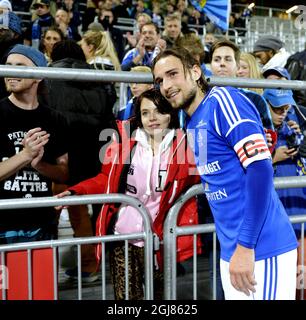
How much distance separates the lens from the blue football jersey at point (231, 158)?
196cm

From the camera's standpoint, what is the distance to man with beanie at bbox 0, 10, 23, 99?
3559 mm

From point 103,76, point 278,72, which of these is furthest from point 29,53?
point 278,72

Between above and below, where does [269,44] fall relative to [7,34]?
above

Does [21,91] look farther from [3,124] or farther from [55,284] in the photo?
[55,284]

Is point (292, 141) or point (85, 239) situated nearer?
point (85, 239)

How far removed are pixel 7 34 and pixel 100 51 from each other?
3.52ft

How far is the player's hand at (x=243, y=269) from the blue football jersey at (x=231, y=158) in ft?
0.28

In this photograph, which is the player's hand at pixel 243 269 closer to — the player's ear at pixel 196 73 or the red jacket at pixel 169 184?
the red jacket at pixel 169 184

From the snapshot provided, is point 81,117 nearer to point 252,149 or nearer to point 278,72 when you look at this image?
point 278,72

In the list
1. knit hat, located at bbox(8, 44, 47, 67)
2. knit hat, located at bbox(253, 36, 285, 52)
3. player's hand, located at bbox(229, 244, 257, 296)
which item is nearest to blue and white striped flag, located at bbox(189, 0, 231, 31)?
knit hat, located at bbox(253, 36, 285, 52)

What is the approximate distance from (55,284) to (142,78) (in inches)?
48.6

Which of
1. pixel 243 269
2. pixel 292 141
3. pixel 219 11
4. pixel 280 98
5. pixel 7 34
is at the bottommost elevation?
pixel 243 269

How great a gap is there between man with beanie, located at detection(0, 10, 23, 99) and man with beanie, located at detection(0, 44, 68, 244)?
52cm

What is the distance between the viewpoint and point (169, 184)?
2.76 metres
